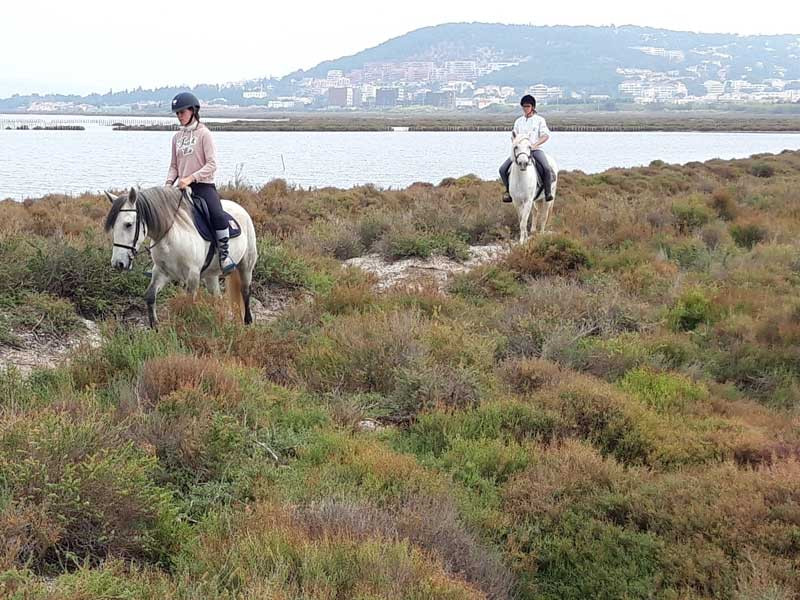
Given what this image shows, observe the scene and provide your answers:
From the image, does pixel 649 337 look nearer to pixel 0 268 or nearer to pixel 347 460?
pixel 347 460

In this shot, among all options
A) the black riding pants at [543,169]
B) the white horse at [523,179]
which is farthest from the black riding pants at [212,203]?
the black riding pants at [543,169]

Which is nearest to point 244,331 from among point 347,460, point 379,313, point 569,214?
point 379,313

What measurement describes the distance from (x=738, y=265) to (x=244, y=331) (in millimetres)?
8376

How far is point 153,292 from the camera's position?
8.59 metres

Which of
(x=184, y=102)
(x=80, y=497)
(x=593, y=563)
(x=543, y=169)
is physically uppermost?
(x=184, y=102)

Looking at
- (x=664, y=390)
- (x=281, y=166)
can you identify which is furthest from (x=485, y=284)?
(x=281, y=166)

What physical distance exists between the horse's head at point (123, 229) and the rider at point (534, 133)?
851 centimetres

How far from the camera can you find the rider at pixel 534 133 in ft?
48.2

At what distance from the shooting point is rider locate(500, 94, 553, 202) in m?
14.7

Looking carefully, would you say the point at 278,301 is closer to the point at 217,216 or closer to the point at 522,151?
the point at 217,216

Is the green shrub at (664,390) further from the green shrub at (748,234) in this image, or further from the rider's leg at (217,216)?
the green shrub at (748,234)

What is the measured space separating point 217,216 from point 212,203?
0.16m

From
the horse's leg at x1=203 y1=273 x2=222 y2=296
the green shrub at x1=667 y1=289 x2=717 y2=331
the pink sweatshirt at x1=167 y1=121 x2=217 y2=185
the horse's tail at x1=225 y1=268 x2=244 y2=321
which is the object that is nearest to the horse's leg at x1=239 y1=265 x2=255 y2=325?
the horse's tail at x1=225 y1=268 x2=244 y2=321

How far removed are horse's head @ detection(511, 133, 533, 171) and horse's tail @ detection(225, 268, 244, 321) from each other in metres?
6.72
